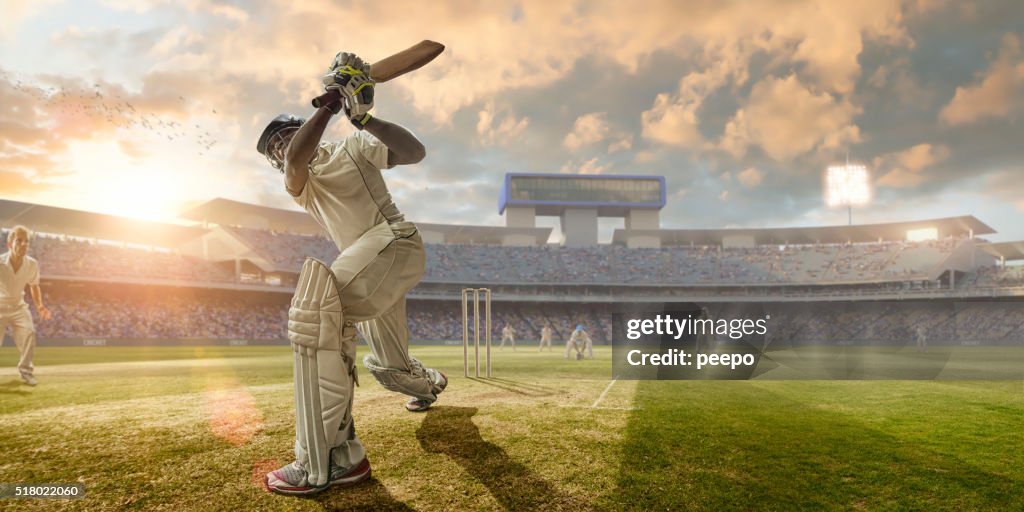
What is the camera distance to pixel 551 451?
4.11 meters

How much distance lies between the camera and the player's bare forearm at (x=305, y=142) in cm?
340

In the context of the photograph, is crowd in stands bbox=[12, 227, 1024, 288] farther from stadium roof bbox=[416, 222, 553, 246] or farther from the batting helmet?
the batting helmet

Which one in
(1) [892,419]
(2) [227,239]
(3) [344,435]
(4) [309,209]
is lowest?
(1) [892,419]

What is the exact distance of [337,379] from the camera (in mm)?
3514

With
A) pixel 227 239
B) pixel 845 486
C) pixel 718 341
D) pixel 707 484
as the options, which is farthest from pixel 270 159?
pixel 227 239

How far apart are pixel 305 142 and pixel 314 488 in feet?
7.15

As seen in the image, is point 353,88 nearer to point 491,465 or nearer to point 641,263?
point 491,465

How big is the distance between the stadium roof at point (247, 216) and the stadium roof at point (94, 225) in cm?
209

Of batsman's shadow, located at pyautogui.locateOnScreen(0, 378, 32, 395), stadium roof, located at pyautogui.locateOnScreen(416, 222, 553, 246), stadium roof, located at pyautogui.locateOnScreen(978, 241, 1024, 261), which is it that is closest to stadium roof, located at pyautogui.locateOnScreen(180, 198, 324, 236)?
stadium roof, located at pyautogui.locateOnScreen(416, 222, 553, 246)

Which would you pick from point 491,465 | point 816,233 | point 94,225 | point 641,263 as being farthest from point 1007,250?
point 94,225

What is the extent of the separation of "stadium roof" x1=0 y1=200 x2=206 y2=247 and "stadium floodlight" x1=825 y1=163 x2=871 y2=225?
59511mm

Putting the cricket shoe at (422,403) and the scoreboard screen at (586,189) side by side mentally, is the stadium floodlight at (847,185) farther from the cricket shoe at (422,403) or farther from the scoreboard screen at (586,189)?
the cricket shoe at (422,403)

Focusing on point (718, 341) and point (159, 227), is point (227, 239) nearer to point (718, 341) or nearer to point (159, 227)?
point (159, 227)

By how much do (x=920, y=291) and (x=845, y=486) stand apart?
166ft
